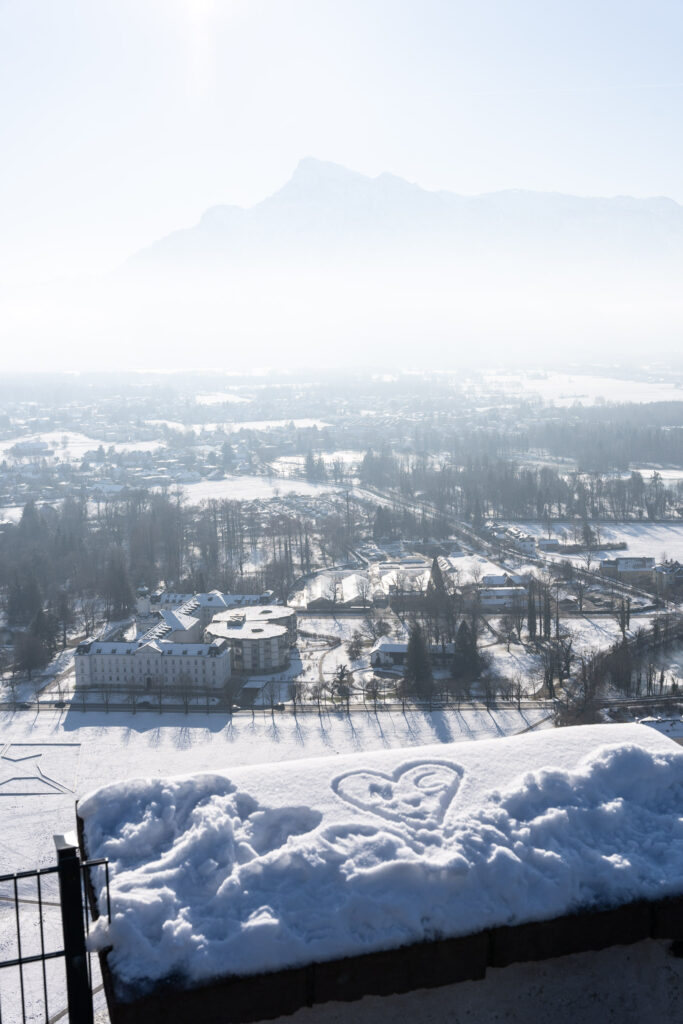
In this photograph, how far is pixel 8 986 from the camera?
4320 millimetres

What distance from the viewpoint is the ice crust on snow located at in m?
1.33

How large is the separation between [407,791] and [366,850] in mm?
179

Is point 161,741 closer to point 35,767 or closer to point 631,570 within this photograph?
point 35,767

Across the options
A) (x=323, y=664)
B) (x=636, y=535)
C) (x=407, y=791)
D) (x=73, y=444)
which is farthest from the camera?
(x=73, y=444)

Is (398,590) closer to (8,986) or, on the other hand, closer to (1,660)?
(1,660)

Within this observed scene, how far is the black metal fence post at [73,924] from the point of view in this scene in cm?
133

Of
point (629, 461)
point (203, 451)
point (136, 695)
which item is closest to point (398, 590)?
point (136, 695)

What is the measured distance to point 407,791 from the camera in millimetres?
1633

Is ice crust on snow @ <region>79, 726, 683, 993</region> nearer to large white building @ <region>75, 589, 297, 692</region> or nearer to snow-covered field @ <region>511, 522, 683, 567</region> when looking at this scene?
large white building @ <region>75, 589, 297, 692</region>

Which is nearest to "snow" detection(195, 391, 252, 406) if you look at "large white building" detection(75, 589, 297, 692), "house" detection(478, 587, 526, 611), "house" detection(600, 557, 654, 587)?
"house" detection(600, 557, 654, 587)

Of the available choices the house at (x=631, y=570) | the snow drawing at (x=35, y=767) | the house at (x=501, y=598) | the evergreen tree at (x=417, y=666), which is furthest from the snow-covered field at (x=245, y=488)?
the snow drawing at (x=35, y=767)

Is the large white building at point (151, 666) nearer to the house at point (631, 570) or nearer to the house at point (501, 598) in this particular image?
the house at point (501, 598)

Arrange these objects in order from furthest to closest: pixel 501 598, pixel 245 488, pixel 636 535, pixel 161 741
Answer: pixel 245 488 < pixel 636 535 < pixel 501 598 < pixel 161 741

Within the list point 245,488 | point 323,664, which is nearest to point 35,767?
point 323,664
